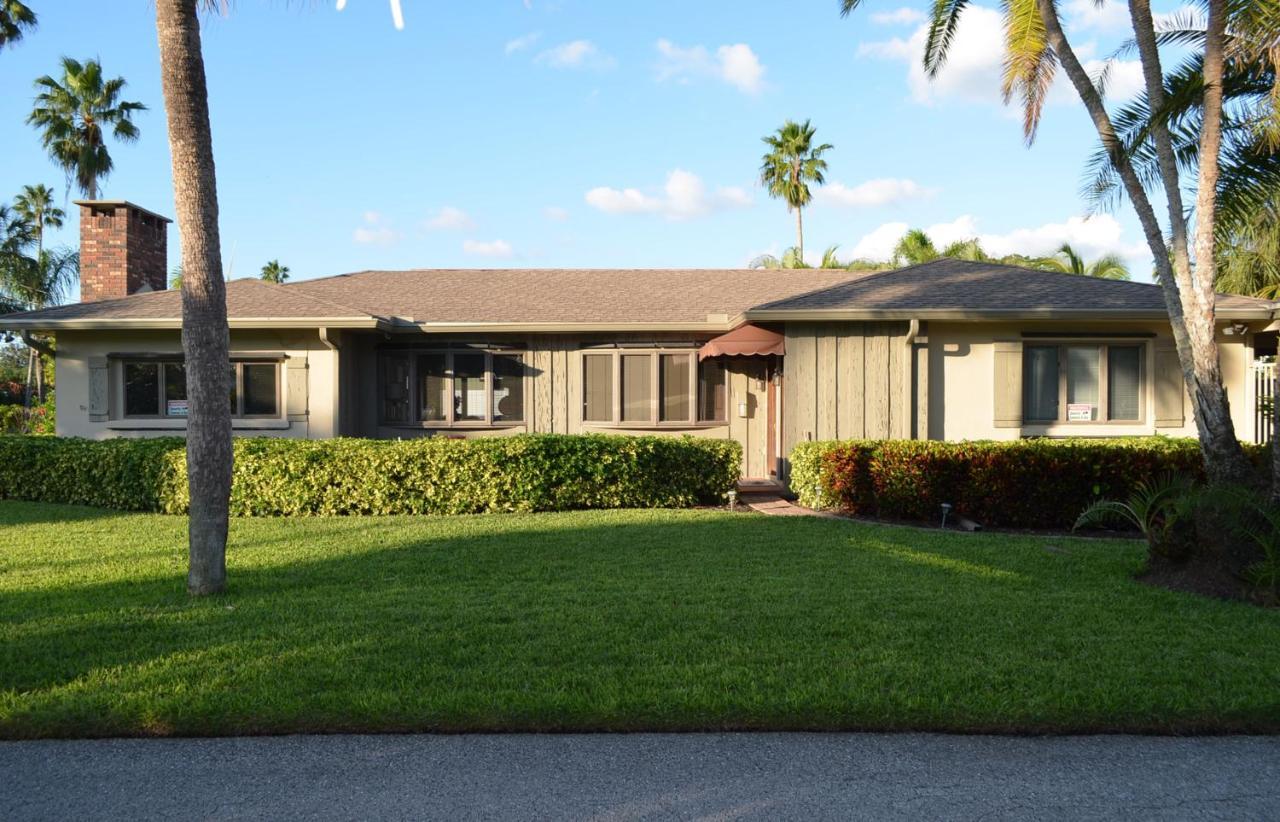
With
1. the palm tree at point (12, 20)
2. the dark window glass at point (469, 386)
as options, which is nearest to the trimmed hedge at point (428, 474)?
the dark window glass at point (469, 386)

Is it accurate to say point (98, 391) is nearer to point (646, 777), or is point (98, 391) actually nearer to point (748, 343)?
point (748, 343)

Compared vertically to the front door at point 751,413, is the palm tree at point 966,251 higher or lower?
higher

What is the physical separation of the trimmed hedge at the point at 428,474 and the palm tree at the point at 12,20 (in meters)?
17.1

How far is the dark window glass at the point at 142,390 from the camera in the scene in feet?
49.2

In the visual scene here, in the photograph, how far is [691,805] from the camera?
3.83m

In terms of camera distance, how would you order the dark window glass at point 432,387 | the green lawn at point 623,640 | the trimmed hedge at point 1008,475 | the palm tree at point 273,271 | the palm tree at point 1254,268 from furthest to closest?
the palm tree at point 273,271
the palm tree at point 1254,268
the dark window glass at point 432,387
the trimmed hedge at point 1008,475
the green lawn at point 623,640

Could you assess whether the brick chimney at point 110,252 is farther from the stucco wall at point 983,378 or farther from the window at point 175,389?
the stucco wall at point 983,378

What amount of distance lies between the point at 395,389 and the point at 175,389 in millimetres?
3428

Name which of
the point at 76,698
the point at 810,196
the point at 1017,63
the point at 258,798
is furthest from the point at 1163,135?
the point at 810,196

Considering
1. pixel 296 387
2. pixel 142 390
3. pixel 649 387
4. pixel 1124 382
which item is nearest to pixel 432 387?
pixel 296 387

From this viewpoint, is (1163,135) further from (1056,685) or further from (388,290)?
(388,290)

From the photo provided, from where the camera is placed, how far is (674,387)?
52.1 feet

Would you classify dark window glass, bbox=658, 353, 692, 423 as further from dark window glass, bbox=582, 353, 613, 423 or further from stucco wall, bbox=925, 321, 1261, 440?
stucco wall, bbox=925, 321, 1261, 440

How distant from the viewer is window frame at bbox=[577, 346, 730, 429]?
51.7 ft
